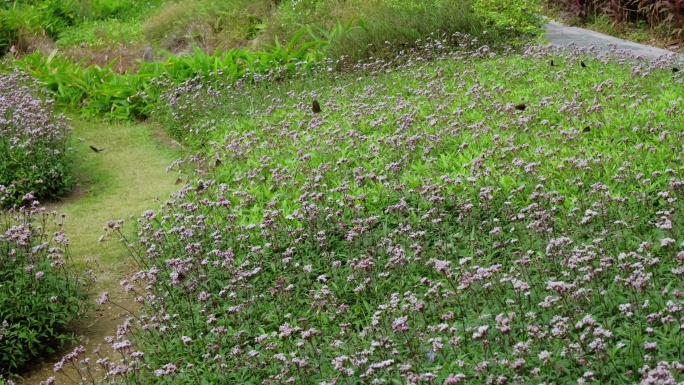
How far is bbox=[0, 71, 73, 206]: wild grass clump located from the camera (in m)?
8.28

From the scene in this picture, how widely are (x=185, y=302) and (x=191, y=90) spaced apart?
6202 millimetres

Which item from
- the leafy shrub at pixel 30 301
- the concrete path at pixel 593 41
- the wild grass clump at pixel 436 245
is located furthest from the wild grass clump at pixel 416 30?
the leafy shrub at pixel 30 301

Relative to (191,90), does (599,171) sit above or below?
above

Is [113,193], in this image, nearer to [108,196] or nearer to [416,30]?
[108,196]

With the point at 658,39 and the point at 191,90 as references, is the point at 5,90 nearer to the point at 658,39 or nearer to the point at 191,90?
the point at 191,90

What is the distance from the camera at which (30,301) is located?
5590 mm

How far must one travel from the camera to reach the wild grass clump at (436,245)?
4.05 metres

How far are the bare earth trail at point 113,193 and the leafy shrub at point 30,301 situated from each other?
6.4 inches

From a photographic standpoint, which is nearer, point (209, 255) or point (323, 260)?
point (323, 260)

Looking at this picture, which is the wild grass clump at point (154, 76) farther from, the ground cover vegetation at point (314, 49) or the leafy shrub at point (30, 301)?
the leafy shrub at point (30, 301)

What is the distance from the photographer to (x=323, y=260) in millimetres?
5648

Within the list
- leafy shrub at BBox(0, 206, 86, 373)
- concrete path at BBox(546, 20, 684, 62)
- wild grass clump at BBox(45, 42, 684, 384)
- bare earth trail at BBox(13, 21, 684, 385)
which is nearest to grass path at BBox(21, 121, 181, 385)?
bare earth trail at BBox(13, 21, 684, 385)

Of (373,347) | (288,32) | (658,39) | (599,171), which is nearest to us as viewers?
(373,347)

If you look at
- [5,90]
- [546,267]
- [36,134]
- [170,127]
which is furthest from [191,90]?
[546,267]
